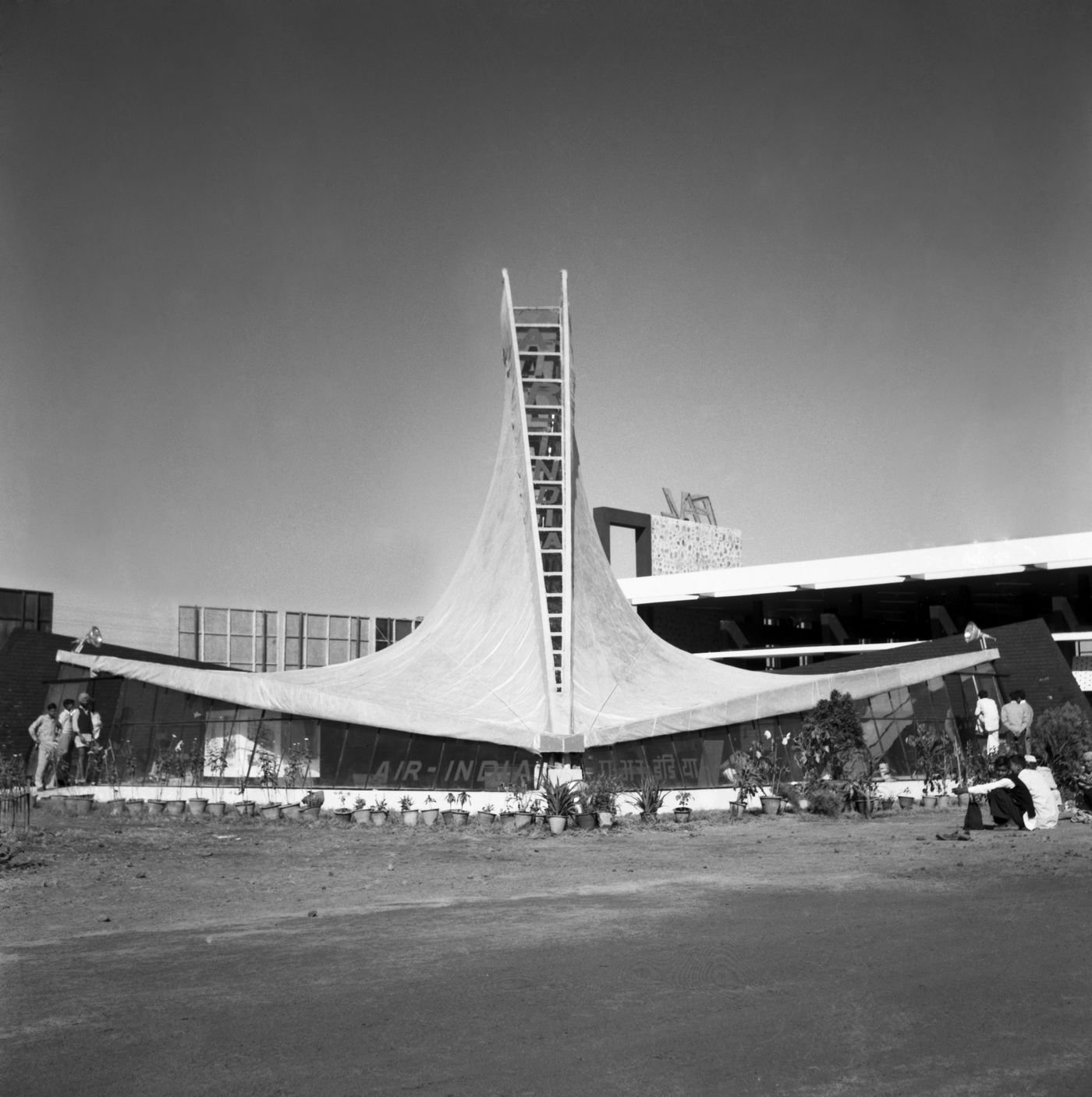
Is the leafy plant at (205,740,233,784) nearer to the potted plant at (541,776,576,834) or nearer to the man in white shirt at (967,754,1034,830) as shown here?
the potted plant at (541,776,576,834)

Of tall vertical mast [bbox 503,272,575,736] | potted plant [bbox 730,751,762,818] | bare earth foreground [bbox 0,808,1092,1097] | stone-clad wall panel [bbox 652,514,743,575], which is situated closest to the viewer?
bare earth foreground [bbox 0,808,1092,1097]

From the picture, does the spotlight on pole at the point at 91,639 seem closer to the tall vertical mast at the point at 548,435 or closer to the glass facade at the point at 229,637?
the tall vertical mast at the point at 548,435

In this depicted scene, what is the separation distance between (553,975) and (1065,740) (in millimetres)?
14796

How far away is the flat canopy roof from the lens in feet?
125

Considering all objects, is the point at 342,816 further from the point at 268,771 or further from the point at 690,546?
the point at 690,546

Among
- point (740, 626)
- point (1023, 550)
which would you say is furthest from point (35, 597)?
point (1023, 550)

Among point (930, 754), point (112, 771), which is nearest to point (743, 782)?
point (930, 754)

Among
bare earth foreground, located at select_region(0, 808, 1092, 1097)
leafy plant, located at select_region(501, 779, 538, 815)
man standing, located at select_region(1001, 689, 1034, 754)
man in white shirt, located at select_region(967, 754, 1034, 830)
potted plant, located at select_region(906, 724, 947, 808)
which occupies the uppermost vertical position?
man standing, located at select_region(1001, 689, 1034, 754)

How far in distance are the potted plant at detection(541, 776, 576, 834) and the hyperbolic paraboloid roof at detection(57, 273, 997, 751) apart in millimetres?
1201

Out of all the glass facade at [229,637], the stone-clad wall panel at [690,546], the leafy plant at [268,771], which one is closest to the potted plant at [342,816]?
the leafy plant at [268,771]

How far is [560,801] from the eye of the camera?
1543 cm

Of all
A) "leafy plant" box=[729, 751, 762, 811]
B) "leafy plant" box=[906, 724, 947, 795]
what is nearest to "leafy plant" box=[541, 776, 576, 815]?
"leafy plant" box=[729, 751, 762, 811]

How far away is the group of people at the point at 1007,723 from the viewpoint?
1962 centimetres

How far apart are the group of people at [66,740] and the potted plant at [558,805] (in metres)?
8.72
